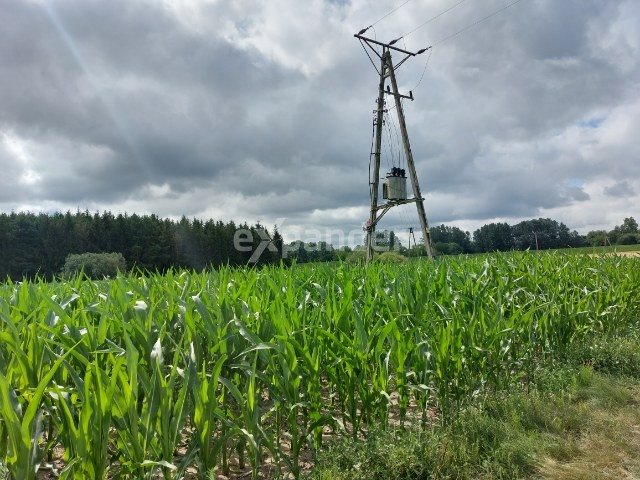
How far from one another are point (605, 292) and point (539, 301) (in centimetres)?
190

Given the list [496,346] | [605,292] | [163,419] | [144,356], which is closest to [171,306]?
[144,356]

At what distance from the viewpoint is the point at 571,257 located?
9.44 meters

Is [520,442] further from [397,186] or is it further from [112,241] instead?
[112,241]

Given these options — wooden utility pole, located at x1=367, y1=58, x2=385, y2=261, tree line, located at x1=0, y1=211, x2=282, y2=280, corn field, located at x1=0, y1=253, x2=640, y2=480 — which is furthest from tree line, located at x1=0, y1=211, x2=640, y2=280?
corn field, located at x1=0, y1=253, x2=640, y2=480

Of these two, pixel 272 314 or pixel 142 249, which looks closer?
pixel 272 314

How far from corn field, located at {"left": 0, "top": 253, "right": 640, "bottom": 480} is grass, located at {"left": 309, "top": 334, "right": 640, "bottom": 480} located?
169 mm

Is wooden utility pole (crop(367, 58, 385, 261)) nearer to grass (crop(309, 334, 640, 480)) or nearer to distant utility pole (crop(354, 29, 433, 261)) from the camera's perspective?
distant utility pole (crop(354, 29, 433, 261))

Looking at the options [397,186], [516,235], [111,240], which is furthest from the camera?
[111,240]

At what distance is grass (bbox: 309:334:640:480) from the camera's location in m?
2.66

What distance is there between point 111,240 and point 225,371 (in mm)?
63800

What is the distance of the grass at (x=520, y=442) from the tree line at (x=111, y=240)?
48619mm

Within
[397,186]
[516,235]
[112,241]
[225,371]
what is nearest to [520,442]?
[225,371]

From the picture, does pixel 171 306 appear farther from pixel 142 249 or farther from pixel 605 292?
pixel 142 249

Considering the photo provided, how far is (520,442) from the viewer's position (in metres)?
3.05
